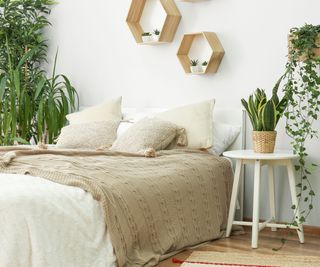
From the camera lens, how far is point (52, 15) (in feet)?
18.0

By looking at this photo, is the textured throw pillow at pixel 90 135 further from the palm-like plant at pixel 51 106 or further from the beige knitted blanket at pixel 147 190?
the palm-like plant at pixel 51 106

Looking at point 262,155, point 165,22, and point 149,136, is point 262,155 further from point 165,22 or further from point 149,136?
point 165,22

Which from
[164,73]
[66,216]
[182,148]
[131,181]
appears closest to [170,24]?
[164,73]

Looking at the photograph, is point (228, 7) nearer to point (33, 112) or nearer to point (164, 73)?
point (164, 73)

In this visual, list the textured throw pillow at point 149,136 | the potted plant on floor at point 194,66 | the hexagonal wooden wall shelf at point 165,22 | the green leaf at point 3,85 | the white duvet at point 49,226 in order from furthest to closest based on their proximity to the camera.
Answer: the green leaf at point 3,85, the hexagonal wooden wall shelf at point 165,22, the potted plant on floor at point 194,66, the textured throw pillow at point 149,136, the white duvet at point 49,226

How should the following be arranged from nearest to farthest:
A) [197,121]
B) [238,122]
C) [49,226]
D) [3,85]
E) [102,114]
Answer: [49,226] < [197,121] < [238,122] < [102,114] < [3,85]

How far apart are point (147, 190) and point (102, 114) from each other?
1559 mm

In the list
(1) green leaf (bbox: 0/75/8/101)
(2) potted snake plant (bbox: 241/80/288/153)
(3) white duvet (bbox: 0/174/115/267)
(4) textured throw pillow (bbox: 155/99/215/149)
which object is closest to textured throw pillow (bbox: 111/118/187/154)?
(4) textured throw pillow (bbox: 155/99/215/149)

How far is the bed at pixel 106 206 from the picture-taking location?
2387 millimetres

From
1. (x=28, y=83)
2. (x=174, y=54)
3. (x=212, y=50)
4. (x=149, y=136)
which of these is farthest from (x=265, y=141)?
(x=28, y=83)

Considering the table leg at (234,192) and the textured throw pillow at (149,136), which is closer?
the table leg at (234,192)

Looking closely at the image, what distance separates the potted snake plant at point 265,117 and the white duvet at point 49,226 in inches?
52.4

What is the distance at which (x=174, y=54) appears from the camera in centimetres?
451

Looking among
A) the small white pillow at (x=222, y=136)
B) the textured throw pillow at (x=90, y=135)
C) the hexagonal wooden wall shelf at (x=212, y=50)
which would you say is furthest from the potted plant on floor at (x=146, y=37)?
the small white pillow at (x=222, y=136)
